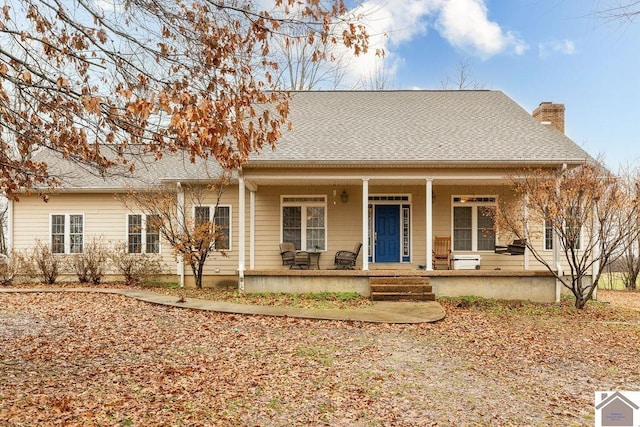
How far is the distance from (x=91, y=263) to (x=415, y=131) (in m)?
11.1

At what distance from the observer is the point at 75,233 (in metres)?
14.8

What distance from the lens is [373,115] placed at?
15672 millimetres

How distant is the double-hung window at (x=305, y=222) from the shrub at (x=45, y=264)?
7365 mm

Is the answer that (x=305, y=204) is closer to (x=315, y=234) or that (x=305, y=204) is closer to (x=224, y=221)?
(x=315, y=234)

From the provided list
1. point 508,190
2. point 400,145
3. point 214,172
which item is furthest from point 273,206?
point 508,190

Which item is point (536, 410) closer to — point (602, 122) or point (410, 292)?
point (410, 292)

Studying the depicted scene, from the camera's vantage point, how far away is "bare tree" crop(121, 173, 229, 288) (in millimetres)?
12722

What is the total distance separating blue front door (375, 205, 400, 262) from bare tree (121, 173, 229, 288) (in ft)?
16.0

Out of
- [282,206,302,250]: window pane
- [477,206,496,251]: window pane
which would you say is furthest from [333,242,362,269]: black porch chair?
[477,206,496,251]: window pane

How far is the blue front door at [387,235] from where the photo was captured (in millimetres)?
14344

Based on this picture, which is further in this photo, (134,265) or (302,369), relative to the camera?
(134,265)

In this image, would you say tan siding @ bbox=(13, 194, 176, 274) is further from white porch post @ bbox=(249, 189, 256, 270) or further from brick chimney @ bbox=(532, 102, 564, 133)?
brick chimney @ bbox=(532, 102, 564, 133)

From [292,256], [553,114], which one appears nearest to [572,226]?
[553,114]

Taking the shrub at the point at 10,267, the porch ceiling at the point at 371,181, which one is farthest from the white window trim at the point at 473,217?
the shrub at the point at 10,267
